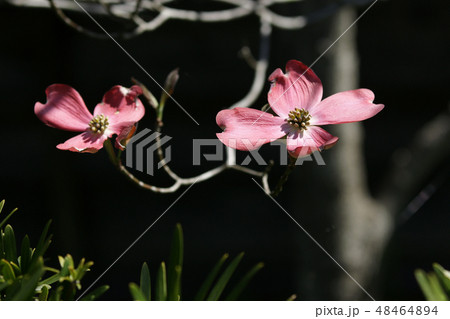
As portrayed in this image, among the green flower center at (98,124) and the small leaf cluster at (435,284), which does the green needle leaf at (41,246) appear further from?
the small leaf cluster at (435,284)

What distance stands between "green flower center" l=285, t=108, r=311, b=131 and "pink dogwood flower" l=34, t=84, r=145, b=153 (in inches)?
5.2

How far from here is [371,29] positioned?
70.8 inches

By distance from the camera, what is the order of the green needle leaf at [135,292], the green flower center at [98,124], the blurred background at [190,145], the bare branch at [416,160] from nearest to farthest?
1. the green needle leaf at [135,292]
2. the green flower center at [98,124]
3. the bare branch at [416,160]
4. the blurred background at [190,145]

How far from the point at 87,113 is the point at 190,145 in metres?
1.41

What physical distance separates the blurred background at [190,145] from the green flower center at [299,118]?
1224mm

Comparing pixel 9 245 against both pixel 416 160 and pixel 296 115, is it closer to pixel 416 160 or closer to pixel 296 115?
pixel 296 115

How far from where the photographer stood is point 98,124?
1.53 feet

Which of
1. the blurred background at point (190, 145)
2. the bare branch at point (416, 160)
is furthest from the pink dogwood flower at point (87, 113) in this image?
the blurred background at point (190, 145)

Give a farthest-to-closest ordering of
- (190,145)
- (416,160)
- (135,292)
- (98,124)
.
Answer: (190,145) → (416,160) → (98,124) → (135,292)

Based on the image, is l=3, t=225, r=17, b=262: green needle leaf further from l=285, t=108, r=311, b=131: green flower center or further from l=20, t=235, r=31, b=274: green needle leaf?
l=285, t=108, r=311, b=131: green flower center

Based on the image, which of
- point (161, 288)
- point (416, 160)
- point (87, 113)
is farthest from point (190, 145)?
point (161, 288)

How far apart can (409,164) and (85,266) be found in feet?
3.80

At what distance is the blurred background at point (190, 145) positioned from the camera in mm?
1791

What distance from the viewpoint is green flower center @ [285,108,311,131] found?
1.35 ft
